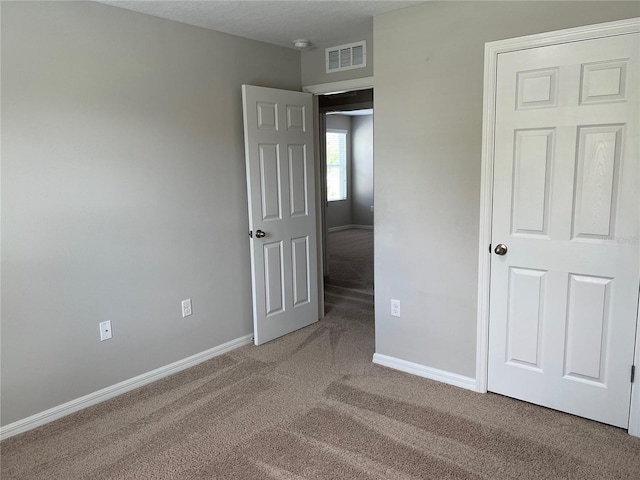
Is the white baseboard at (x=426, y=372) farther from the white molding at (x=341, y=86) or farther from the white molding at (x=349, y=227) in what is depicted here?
the white molding at (x=349, y=227)

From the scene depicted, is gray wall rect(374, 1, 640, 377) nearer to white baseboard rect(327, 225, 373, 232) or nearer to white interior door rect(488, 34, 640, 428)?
white interior door rect(488, 34, 640, 428)

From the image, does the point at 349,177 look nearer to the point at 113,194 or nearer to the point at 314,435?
the point at 113,194

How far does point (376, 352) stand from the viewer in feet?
11.0

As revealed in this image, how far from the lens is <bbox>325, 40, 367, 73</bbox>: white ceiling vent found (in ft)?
11.5

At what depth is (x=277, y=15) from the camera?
2.95 meters

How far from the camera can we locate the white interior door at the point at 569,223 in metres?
2.28

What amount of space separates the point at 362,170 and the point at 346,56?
6.65 meters

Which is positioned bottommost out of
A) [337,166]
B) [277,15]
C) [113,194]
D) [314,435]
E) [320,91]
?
[314,435]

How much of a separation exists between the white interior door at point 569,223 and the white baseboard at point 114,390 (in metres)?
2.05

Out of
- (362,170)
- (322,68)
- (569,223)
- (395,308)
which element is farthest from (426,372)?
(362,170)

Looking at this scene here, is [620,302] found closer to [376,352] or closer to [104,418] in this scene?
[376,352]

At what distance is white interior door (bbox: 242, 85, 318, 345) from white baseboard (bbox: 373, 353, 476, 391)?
3.09 ft

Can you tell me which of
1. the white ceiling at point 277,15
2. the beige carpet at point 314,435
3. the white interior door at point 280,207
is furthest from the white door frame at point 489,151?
the white interior door at point 280,207

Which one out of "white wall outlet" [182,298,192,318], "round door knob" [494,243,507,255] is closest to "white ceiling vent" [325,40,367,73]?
"round door knob" [494,243,507,255]
